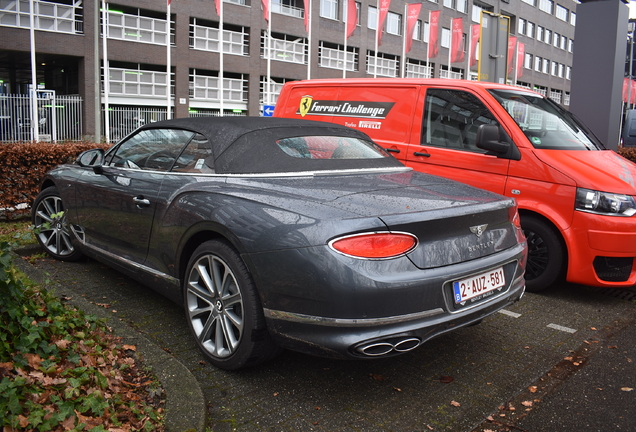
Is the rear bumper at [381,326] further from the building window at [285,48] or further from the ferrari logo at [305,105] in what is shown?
the building window at [285,48]

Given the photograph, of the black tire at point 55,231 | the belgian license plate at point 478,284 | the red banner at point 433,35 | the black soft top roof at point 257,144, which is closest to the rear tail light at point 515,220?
the belgian license plate at point 478,284

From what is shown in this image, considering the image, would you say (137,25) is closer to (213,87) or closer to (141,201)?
(213,87)

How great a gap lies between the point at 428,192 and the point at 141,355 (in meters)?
1.93

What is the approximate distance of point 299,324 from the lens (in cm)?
298

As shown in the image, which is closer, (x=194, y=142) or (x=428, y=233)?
(x=428, y=233)

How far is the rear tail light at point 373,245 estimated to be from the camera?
2.87 metres

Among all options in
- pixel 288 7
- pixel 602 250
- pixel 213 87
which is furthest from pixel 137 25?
pixel 602 250

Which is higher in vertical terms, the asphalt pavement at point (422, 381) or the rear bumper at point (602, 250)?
the rear bumper at point (602, 250)

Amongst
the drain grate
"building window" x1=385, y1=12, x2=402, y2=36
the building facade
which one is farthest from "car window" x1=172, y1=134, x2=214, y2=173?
"building window" x1=385, y1=12, x2=402, y2=36

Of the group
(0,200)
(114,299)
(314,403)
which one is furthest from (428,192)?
(0,200)

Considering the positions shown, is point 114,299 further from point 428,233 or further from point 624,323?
point 624,323

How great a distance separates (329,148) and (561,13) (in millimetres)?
77765

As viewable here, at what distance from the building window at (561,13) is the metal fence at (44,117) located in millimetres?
60152

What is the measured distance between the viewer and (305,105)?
7.75m
